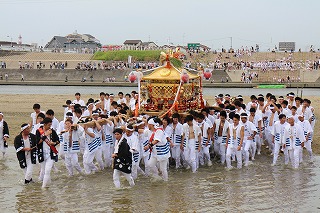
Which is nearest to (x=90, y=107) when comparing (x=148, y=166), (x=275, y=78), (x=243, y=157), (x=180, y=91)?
(x=180, y=91)

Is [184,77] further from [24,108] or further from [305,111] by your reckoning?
[24,108]

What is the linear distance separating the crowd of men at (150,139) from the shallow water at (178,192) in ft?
1.15

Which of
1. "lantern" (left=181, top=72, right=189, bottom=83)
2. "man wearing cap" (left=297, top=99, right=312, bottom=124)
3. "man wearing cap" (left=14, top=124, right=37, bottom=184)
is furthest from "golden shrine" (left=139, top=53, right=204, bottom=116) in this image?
"man wearing cap" (left=14, top=124, right=37, bottom=184)

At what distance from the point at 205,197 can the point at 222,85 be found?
37.1 metres

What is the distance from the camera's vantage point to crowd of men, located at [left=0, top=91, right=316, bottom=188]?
10.5m

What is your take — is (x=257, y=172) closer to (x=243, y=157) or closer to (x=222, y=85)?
(x=243, y=157)

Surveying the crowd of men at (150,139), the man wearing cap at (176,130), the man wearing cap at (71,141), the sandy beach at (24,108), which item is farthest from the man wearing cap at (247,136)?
the man wearing cap at (71,141)

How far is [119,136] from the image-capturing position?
10.4 metres

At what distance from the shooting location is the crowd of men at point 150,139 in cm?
1046

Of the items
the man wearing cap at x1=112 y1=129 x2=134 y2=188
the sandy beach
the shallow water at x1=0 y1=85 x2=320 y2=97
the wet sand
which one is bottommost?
the wet sand

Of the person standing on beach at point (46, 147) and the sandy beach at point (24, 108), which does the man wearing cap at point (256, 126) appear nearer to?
the sandy beach at point (24, 108)

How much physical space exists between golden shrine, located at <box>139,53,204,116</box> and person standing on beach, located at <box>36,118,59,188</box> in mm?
3985

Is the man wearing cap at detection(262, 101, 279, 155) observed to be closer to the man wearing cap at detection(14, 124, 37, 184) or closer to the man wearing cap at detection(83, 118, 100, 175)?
the man wearing cap at detection(83, 118, 100, 175)

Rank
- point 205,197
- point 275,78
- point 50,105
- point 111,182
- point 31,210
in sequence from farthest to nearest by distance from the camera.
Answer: point 275,78
point 50,105
point 111,182
point 205,197
point 31,210
